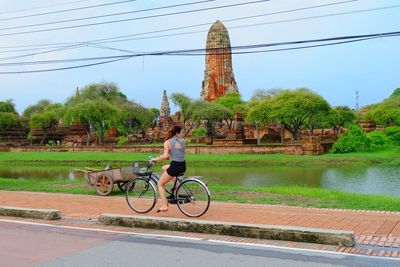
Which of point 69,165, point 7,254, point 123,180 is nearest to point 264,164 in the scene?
point 69,165

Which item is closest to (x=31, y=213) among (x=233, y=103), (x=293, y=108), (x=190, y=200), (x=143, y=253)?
(x=190, y=200)

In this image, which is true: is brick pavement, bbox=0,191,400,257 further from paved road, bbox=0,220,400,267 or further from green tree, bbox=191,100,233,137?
green tree, bbox=191,100,233,137

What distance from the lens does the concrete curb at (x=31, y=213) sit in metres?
9.85

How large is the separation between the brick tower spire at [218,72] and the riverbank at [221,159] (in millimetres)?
33567

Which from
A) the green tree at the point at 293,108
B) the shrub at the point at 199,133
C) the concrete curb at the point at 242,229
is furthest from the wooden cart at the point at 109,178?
the shrub at the point at 199,133

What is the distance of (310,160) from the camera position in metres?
36.3

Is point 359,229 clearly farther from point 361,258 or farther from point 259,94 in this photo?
point 259,94

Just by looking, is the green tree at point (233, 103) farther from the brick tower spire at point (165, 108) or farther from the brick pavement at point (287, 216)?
the brick pavement at point (287, 216)

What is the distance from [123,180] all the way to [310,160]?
81.6 feet

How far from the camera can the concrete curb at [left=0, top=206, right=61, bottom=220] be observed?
9.85 meters

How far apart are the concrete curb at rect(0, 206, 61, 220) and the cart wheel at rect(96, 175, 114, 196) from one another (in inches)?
135

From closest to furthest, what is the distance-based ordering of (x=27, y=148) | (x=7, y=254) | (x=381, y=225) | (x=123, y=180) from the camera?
1. (x=7, y=254)
2. (x=381, y=225)
3. (x=123, y=180)
4. (x=27, y=148)

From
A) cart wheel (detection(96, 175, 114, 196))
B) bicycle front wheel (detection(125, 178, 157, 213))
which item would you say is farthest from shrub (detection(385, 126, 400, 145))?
bicycle front wheel (detection(125, 178, 157, 213))

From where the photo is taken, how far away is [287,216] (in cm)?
935
